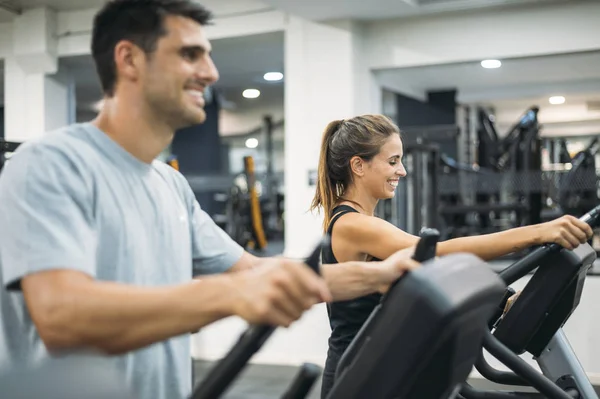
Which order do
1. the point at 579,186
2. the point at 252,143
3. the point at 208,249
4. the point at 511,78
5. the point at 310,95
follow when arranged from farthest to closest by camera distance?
the point at 252,143, the point at 511,78, the point at 579,186, the point at 310,95, the point at 208,249

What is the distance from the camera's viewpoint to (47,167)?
3.43 feet

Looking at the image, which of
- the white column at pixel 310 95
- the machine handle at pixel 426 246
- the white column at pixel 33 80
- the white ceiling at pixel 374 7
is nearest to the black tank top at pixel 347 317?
the machine handle at pixel 426 246

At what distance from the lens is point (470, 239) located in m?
1.97

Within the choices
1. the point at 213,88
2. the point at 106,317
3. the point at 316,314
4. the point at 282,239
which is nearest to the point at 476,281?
the point at 106,317

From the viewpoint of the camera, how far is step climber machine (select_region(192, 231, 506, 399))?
95 centimetres

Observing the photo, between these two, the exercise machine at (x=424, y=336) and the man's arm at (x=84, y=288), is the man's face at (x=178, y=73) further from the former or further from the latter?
the exercise machine at (x=424, y=336)

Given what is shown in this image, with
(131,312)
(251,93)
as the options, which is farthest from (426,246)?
(251,93)

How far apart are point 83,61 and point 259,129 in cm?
768

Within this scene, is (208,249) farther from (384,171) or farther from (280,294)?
(384,171)

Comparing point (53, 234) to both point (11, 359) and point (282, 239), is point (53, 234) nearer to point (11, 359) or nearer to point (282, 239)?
point (11, 359)

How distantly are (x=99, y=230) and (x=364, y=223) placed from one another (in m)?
1.00

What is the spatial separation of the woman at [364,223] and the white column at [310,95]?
14.3ft

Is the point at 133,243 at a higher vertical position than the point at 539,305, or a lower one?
higher

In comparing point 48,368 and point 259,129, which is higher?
point 259,129
